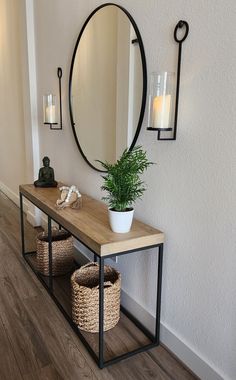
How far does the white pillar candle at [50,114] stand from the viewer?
8.60ft

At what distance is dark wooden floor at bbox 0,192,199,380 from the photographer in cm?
Result: 152

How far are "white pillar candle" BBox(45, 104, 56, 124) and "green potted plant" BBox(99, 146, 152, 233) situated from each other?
1.28 m

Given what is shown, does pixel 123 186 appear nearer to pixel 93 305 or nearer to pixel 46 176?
pixel 93 305

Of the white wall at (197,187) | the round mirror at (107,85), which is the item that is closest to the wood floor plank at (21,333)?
the white wall at (197,187)

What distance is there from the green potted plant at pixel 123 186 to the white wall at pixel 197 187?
153 millimetres

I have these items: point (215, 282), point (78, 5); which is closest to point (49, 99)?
point (78, 5)

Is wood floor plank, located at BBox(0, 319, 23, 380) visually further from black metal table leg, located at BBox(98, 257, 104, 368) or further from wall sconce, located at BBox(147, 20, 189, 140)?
wall sconce, located at BBox(147, 20, 189, 140)

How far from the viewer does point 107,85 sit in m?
2.00

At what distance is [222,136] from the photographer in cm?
127

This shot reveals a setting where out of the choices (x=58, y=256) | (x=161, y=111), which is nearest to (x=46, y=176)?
(x=58, y=256)

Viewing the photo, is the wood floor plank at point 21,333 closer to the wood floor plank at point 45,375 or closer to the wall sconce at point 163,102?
the wood floor plank at point 45,375

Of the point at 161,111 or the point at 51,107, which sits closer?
the point at 161,111

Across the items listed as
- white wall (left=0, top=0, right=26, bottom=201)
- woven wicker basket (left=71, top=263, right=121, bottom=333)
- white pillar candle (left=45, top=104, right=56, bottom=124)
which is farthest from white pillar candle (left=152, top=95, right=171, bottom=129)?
white wall (left=0, top=0, right=26, bottom=201)

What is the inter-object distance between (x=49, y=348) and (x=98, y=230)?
0.67 meters
